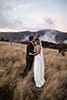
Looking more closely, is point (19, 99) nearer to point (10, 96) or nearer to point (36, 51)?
point (10, 96)

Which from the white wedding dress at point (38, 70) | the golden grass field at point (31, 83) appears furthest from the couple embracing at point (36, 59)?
the golden grass field at point (31, 83)

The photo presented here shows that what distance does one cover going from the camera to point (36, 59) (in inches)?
414

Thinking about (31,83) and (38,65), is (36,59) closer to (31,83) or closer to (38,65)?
(38,65)

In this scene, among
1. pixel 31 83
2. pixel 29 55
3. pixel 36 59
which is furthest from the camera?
pixel 29 55

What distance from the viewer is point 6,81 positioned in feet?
35.4

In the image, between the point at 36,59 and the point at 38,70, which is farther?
the point at 36,59

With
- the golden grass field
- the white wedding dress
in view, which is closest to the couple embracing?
the white wedding dress

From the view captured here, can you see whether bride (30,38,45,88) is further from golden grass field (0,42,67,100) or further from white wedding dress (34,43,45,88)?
golden grass field (0,42,67,100)

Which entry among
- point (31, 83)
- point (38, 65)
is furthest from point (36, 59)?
point (31, 83)

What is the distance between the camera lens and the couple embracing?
10.2 metres

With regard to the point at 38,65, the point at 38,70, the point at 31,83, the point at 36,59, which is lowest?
the point at 31,83

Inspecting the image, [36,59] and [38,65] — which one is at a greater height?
[36,59]

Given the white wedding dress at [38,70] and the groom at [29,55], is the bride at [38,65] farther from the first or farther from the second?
the groom at [29,55]

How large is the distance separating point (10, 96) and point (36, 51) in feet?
7.33
